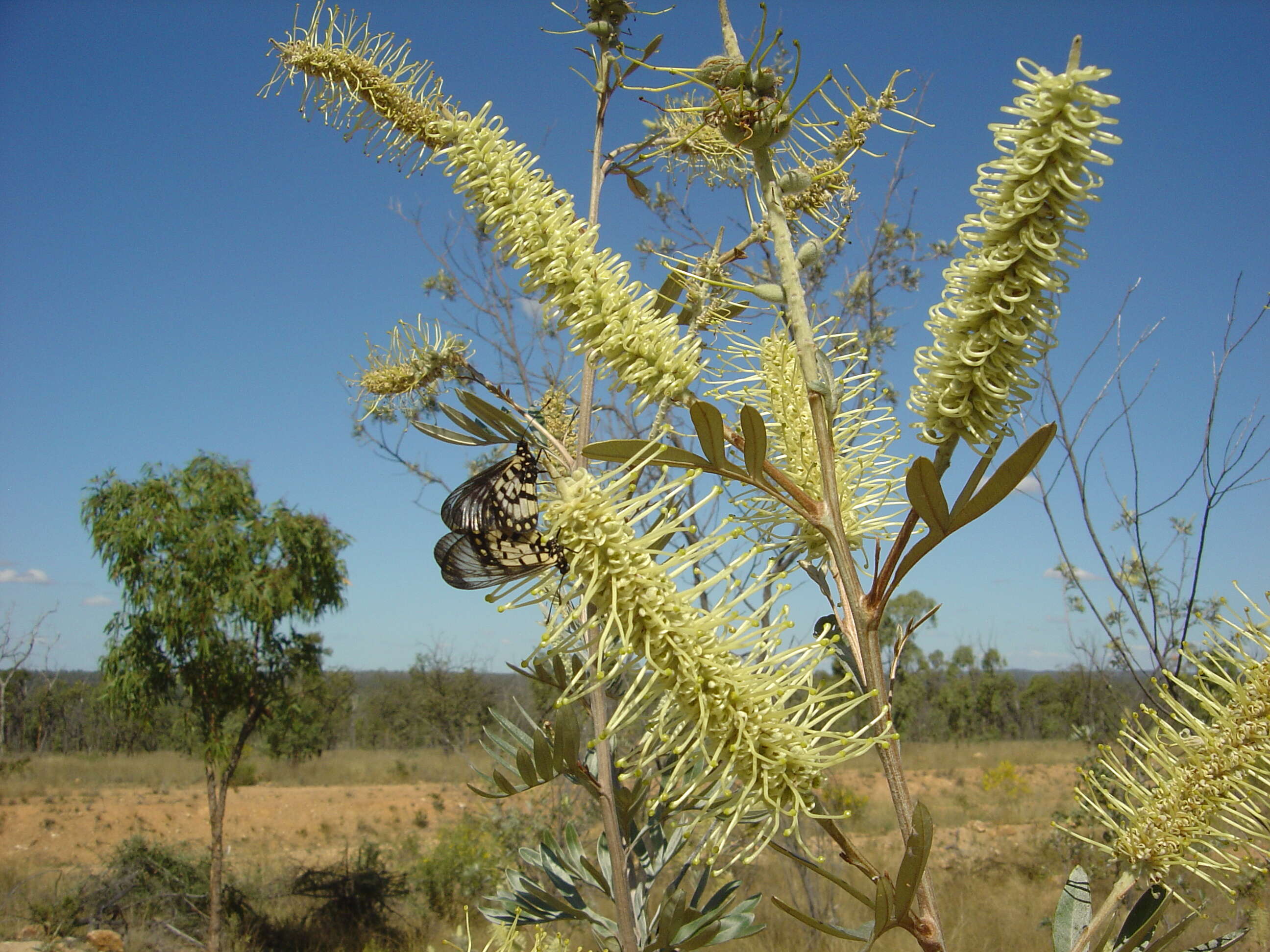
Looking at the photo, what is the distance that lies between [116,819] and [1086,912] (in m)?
22.3

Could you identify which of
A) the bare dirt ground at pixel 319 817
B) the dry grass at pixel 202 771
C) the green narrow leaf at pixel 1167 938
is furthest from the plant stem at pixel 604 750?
the dry grass at pixel 202 771

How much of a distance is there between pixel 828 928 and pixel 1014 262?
54 centimetres

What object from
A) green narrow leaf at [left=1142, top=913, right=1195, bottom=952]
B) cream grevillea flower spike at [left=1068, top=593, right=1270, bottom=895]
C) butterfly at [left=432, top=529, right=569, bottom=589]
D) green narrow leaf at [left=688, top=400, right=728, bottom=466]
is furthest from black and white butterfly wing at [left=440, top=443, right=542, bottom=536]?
green narrow leaf at [left=1142, top=913, right=1195, bottom=952]

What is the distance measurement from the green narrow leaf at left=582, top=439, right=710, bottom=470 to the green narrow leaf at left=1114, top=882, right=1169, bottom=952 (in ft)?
1.70

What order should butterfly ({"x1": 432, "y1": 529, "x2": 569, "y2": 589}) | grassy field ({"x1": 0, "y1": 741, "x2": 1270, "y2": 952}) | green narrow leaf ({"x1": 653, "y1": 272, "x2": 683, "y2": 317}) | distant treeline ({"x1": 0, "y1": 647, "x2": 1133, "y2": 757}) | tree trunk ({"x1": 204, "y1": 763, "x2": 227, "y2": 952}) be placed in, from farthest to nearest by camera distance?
1. distant treeline ({"x1": 0, "y1": 647, "x2": 1133, "y2": 757})
2. grassy field ({"x1": 0, "y1": 741, "x2": 1270, "y2": 952})
3. tree trunk ({"x1": 204, "y1": 763, "x2": 227, "y2": 952})
4. green narrow leaf ({"x1": 653, "y1": 272, "x2": 683, "y2": 317})
5. butterfly ({"x1": 432, "y1": 529, "x2": 569, "y2": 589})

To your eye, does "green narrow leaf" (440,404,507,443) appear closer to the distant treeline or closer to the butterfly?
the butterfly

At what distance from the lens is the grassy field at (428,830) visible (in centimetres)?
763

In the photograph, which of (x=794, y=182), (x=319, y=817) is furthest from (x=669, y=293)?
(x=319, y=817)

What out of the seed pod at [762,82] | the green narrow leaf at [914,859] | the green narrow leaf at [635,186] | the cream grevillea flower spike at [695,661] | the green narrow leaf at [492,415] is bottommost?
the green narrow leaf at [914,859]

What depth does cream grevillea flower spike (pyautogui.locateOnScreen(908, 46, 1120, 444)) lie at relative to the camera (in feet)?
1.53

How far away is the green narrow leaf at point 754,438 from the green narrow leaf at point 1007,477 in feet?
0.53

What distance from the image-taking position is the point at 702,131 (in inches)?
45.3

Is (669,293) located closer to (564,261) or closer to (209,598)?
(564,261)

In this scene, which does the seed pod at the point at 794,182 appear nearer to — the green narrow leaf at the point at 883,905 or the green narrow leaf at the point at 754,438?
the green narrow leaf at the point at 754,438
